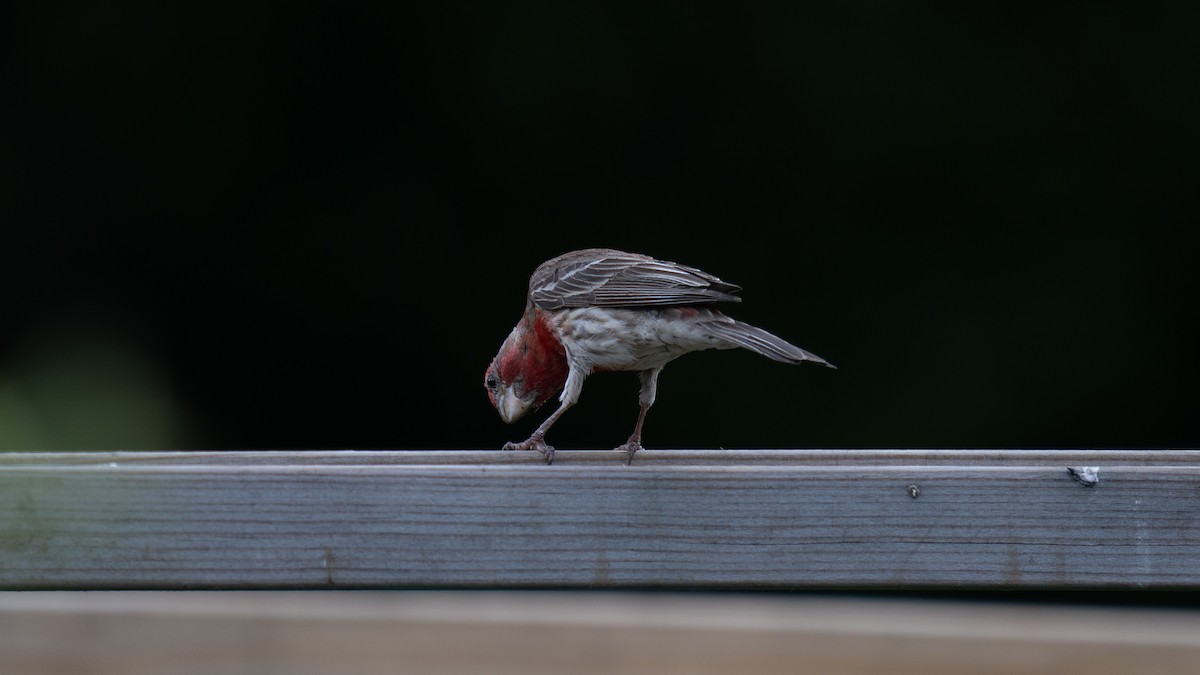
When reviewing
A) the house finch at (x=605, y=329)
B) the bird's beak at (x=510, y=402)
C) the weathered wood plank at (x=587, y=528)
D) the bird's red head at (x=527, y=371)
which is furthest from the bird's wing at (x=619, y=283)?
the weathered wood plank at (x=587, y=528)

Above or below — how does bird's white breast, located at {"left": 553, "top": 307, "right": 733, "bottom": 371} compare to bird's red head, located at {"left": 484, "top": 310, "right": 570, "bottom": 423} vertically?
above

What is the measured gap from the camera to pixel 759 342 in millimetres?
3213

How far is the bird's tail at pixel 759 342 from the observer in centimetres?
300

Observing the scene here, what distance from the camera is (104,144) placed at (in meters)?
5.63

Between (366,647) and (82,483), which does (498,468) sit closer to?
(82,483)

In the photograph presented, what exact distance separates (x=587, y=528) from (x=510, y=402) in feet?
5.94

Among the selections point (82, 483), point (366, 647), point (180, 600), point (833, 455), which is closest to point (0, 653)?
point (180, 600)

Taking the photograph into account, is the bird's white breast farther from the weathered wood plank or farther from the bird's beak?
the weathered wood plank

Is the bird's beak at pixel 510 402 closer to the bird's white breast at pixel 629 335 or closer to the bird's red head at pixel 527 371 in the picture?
the bird's red head at pixel 527 371

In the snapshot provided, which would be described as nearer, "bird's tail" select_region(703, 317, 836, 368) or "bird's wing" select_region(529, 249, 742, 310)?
"bird's tail" select_region(703, 317, 836, 368)

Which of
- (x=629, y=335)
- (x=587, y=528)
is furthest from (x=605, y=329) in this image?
(x=587, y=528)

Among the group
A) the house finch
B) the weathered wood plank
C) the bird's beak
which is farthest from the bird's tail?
the bird's beak

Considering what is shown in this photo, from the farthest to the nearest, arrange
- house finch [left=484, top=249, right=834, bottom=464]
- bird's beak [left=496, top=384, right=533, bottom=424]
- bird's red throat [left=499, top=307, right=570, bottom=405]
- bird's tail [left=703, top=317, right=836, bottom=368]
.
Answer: bird's beak [left=496, top=384, right=533, bottom=424] < bird's red throat [left=499, top=307, right=570, bottom=405] < house finch [left=484, top=249, right=834, bottom=464] < bird's tail [left=703, top=317, right=836, bottom=368]

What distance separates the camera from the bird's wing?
137 inches
